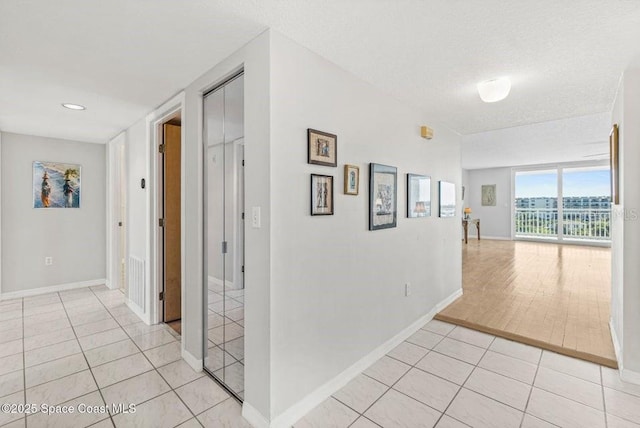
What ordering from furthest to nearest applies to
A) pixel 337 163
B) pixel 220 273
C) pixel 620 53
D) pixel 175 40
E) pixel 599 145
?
pixel 599 145 → pixel 220 273 → pixel 337 163 → pixel 620 53 → pixel 175 40

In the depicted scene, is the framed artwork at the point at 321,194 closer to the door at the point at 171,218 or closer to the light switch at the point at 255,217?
the light switch at the point at 255,217

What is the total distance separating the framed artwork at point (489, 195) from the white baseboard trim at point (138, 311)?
10.1m

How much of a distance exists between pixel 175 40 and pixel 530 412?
3123 mm

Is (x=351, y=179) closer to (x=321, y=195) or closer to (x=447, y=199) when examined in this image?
(x=321, y=195)

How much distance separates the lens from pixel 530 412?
6.03 feet

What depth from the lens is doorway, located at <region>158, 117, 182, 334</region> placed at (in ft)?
10.2

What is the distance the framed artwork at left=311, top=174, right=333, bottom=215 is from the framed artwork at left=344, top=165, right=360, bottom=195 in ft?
0.53

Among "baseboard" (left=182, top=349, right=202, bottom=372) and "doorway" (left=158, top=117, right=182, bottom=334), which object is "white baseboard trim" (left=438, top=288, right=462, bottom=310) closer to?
"baseboard" (left=182, top=349, right=202, bottom=372)

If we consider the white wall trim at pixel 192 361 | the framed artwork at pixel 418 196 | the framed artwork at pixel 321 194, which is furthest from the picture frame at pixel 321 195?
the white wall trim at pixel 192 361

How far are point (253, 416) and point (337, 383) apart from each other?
605mm

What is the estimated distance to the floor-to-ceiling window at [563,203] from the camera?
800 centimetres

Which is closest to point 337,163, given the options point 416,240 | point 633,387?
point 416,240

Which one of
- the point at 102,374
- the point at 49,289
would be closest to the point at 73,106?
the point at 102,374

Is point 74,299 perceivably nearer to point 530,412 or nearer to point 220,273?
point 220,273
